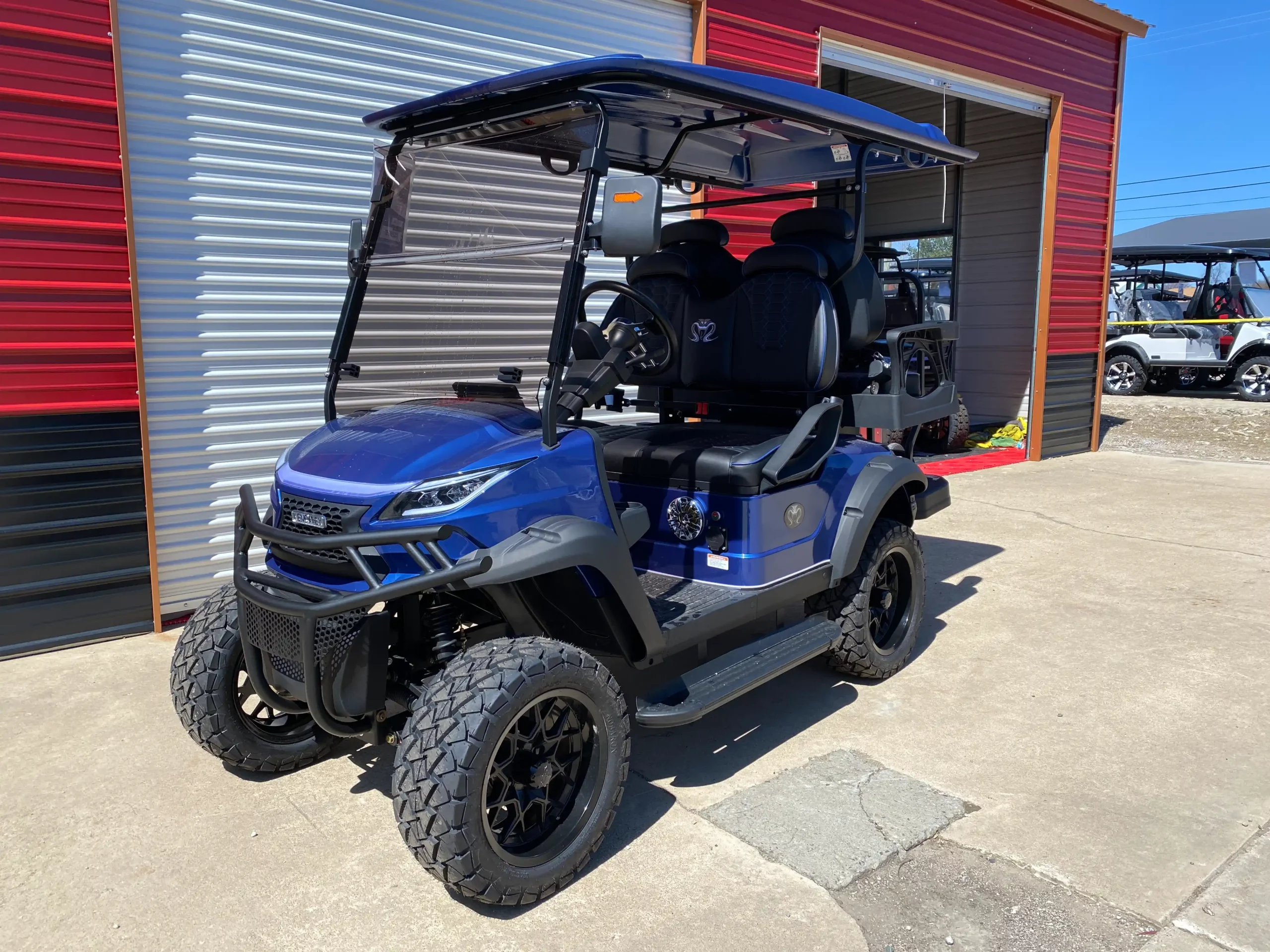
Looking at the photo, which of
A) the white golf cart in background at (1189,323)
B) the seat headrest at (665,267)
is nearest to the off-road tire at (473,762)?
the seat headrest at (665,267)

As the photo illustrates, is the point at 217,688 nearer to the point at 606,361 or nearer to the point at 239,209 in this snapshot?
the point at 606,361

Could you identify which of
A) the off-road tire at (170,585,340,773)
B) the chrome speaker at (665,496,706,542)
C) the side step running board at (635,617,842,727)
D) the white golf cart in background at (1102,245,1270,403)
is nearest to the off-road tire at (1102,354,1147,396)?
the white golf cart in background at (1102,245,1270,403)

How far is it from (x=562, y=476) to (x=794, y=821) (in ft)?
4.25

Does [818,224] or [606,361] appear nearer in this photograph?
[606,361]

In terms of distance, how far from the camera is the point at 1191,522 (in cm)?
701

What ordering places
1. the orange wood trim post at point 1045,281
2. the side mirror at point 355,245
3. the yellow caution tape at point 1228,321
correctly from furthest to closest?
1. the yellow caution tape at point 1228,321
2. the orange wood trim post at point 1045,281
3. the side mirror at point 355,245

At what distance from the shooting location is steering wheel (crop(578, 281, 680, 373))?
10.2ft

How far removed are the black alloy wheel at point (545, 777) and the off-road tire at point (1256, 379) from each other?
1499 centimetres

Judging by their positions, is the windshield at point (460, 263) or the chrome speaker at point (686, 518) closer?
the windshield at point (460, 263)

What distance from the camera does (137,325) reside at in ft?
14.5

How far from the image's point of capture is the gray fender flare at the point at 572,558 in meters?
2.56

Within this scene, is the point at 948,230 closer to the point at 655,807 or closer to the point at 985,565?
the point at 985,565

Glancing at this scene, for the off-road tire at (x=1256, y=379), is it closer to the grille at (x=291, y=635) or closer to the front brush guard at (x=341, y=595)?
the front brush guard at (x=341, y=595)

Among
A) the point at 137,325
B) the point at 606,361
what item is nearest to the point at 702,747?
the point at 606,361
